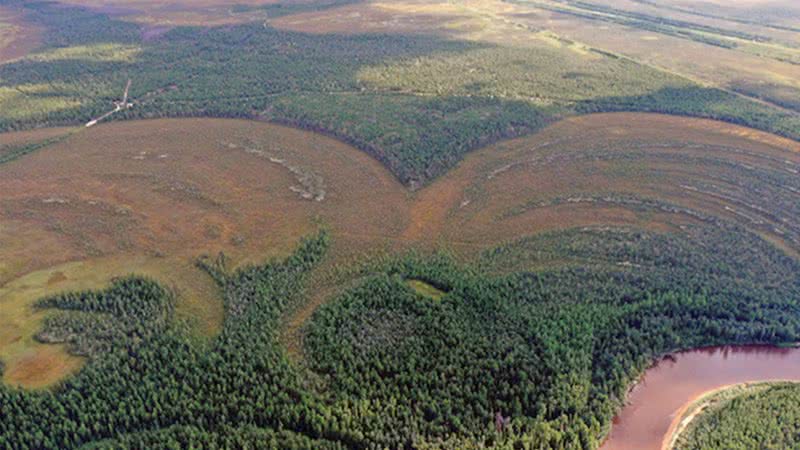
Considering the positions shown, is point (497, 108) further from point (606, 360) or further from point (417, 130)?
point (606, 360)

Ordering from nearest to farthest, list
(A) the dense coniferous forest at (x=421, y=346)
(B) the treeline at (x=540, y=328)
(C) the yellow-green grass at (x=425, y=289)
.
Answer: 1. (A) the dense coniferous forest at (x=421, y=346)
2. (B) the treeline at (x=540, y=328)
3. (C) the yellow-green grass at (x=425, y=289)

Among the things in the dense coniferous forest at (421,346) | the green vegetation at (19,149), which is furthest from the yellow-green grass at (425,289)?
the green vegetation at (19,149)

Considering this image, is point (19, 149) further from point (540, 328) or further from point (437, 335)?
point (540, 328)

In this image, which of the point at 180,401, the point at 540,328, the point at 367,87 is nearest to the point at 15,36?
the point at 367,87

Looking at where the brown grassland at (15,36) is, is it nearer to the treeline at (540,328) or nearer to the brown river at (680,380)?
the treeline at (540,328)

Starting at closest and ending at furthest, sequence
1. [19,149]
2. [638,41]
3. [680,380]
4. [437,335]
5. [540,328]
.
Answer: [680,380] → [437,335] → [540,328] → [19,149] → [638,41]

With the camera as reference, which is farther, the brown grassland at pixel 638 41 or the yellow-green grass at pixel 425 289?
the brown grassland at pixel 638 41
